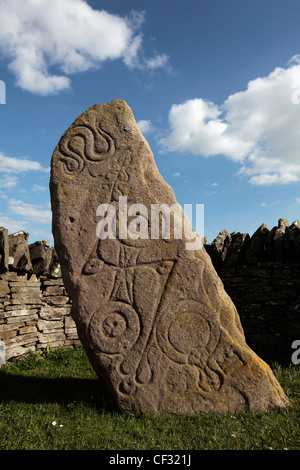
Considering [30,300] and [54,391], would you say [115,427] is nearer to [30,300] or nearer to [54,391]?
[54,391]

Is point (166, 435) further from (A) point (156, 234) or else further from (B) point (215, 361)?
(A) point (156, 234)

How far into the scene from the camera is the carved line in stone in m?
3.90

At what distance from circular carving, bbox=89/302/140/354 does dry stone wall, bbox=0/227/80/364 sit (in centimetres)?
288

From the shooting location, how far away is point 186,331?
3.51 meters

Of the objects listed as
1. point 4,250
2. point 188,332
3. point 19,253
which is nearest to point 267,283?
point 188,332

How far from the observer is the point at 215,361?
3455 millimetres

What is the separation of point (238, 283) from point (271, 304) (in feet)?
2.19

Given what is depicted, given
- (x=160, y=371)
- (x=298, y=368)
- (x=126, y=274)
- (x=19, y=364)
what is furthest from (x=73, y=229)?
(x=298, y=368)

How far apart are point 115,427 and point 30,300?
361 cm

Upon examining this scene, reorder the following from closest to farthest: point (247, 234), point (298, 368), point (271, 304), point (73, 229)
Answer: point (73, 229)
point (298, 368)
point (271, 304)
point (247, 234)

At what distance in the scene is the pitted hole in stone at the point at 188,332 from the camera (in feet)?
11.4

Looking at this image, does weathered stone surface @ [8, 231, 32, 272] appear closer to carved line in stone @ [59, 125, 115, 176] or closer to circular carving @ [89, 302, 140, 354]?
carved line in stone @ [59, 125, 115, 176]

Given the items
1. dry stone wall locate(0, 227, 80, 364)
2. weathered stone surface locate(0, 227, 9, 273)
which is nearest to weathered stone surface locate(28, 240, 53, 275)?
dry stone wall locate(0, 227, 80, 364)

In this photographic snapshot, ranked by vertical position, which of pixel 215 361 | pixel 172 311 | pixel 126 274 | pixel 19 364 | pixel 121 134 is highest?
pixel 121 134
